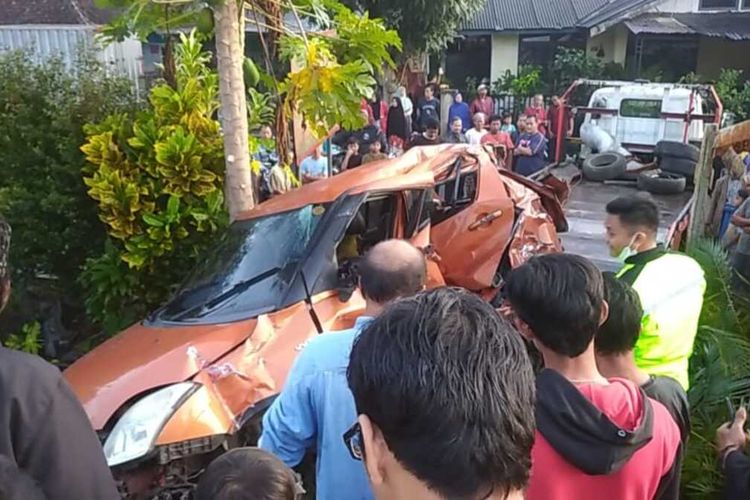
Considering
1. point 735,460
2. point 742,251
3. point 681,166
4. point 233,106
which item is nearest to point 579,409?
point 735,460

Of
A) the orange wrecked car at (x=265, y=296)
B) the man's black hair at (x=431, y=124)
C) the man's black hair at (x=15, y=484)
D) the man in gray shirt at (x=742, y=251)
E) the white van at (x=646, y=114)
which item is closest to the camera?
the man's black hair at (x=15, y=484)

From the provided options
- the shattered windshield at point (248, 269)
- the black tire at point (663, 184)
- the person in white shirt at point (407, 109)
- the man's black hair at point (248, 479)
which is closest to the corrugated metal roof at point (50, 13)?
the person in white shirt at point (407, 109)

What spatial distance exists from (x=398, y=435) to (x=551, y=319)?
950mm

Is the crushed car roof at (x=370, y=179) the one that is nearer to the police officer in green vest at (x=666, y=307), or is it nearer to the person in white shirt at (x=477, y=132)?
the police officer in green vest at (x=666, y=307)

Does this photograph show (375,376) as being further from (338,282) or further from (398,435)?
(338,282)

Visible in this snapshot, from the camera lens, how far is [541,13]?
23062mm

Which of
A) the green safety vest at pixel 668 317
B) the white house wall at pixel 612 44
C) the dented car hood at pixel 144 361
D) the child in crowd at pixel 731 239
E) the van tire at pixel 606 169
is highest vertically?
the white house wall at pixel 612 44

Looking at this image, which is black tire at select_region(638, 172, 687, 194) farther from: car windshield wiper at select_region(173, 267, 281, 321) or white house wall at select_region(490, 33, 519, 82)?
white house wall at select_region(490, 33, 519, 82)

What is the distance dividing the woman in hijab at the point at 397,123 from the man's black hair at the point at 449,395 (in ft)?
43.5

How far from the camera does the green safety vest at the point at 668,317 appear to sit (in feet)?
9.32

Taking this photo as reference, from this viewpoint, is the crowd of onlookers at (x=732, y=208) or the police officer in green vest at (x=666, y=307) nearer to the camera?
the police officer in green vest at (x=666, y=307)

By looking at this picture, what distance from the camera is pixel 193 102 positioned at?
5.55 meters

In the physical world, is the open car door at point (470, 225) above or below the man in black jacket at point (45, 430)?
below

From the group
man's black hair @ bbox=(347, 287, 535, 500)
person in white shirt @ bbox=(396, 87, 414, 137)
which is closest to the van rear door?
person in white shirt @ bbox=(396, 87, 414, 137)
